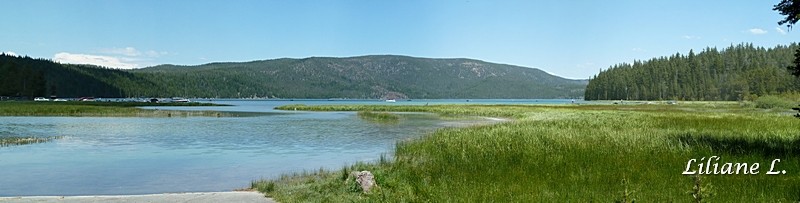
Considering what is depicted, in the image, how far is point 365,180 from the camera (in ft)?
47.5

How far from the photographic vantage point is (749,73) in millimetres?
182000

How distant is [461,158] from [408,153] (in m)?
4.42

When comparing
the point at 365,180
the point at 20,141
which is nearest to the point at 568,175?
the point at 365,180

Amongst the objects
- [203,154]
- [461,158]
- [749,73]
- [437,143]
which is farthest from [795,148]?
[749,73]

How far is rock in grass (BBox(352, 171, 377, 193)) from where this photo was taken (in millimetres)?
14248

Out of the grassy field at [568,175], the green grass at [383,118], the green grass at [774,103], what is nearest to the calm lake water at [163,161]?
the grassy field at [568,175]

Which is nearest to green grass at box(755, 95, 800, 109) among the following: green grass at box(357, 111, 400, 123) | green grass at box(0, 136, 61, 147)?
green grass at box(357, 111, 400, 123)

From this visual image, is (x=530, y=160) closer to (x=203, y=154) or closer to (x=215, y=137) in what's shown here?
(x=203, y=154)

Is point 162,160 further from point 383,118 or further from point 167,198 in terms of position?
point 383,118

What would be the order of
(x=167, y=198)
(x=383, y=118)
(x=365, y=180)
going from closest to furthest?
(x=167, y=198) → (x=365, y=180) → (x=383, y=118)

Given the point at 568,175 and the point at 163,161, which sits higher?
the point at 568,175

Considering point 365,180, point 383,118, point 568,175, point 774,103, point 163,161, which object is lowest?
point 163,161

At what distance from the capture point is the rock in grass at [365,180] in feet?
46.7

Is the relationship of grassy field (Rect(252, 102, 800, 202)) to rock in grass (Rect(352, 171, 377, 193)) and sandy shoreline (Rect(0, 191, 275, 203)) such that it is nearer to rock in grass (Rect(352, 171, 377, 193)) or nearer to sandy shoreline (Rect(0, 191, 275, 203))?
rock in grass (Rect(352, 171, 377, 193))
